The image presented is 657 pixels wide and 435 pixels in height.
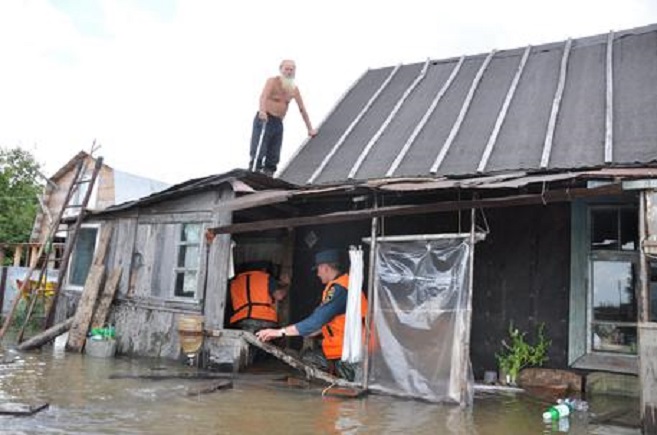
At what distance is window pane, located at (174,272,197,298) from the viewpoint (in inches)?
341

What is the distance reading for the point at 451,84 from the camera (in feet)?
35.9

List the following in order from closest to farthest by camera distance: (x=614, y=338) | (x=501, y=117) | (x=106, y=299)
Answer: (x=614, y=338) < (x=501, y=117) < (x=106, y=299)

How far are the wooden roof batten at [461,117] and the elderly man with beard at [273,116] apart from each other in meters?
2.90

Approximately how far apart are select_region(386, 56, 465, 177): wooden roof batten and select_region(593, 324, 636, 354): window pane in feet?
11.6

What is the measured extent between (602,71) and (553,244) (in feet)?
12.0

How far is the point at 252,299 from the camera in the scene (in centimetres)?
844

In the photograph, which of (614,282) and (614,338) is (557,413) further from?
(614,282)

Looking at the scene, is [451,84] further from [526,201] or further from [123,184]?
[123,184]

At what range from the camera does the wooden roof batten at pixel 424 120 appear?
28.6ft

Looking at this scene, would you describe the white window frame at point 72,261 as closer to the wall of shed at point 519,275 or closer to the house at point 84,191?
the wall of shed at point 519,275

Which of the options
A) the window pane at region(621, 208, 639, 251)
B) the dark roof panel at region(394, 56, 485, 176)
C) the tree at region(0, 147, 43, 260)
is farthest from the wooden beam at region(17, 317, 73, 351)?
the tree at region(0, 147, 43, 260)

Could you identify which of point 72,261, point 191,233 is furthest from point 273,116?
point 72,261

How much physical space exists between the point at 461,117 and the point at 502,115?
0.69 m

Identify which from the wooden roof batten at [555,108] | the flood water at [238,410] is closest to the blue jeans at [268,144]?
the flood water at [238,410]
